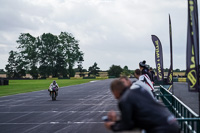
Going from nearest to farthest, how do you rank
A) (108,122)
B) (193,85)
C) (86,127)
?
1. (108,122)
2. (193,85)
3. (86,127)

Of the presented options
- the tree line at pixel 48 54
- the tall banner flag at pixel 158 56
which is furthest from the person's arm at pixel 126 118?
the tree line at pixel 48 54

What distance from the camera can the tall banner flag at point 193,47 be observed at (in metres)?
5.95

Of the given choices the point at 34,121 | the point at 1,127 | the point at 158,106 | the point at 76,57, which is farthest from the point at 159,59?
the point at 76,57

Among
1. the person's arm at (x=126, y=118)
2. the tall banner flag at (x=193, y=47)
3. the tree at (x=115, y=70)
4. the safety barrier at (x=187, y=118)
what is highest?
the tree at (x=115, y=70)

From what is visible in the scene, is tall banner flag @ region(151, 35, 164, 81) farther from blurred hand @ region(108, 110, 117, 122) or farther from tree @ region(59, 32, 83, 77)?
tree @ region(59, 32, 83, 77)

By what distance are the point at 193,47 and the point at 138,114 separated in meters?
3.33

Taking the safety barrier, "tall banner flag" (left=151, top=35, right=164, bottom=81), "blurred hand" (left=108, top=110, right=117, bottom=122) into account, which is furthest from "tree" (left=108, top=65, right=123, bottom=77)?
"blurred hand" (left=108, top=110, right=117, bottom=122)

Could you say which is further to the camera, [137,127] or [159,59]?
[159,59]

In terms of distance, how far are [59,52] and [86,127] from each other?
97.9m

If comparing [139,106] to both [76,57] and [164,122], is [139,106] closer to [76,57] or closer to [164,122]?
[164,122]

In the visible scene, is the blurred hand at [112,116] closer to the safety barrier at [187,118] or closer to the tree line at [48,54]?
the safety barrier at [187,118]

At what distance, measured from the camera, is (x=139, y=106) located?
324cm

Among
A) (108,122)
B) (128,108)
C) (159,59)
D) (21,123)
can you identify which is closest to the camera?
(128,108)

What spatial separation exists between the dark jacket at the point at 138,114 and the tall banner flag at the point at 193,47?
2.98 m
